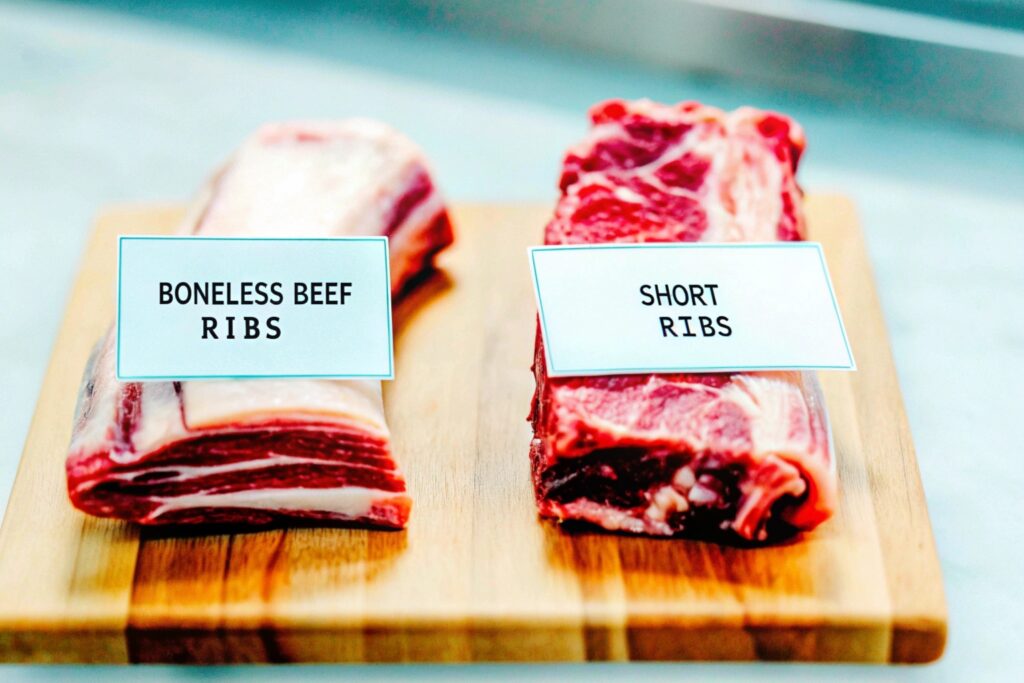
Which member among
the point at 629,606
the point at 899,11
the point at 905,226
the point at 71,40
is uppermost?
the point at 71,40

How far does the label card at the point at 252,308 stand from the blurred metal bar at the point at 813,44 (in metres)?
1.38

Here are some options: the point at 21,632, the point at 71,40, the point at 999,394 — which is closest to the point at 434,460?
the point at 21,632

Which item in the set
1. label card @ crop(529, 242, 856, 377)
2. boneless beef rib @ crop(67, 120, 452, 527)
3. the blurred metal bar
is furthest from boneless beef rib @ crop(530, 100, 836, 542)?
the blurred metal bar

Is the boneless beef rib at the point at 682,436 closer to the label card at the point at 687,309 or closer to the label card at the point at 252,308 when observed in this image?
the label card at the point at 687,309

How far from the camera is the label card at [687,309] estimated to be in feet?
5.61

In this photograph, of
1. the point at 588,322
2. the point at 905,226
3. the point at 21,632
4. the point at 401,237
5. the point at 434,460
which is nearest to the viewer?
the point at 21,632

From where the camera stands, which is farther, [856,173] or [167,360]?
[856,173]

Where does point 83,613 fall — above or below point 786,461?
below

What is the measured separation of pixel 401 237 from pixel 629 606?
33.7 inches

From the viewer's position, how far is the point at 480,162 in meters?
2.81

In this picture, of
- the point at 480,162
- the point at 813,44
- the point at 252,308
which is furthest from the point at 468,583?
the point at 813,44

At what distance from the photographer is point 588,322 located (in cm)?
175

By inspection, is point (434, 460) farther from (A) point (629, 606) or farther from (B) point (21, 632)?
(B) point (21, 632)

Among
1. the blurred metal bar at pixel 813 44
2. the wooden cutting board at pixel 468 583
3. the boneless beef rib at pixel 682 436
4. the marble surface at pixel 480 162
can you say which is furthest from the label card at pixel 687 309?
the blurred metal bar at pixel 813 44
